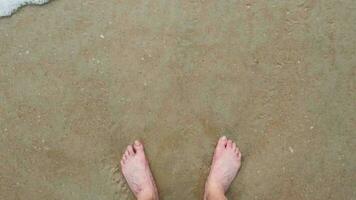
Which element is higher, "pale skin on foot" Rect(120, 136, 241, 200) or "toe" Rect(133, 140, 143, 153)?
"toe" Rect(133, 140, 143, 153)

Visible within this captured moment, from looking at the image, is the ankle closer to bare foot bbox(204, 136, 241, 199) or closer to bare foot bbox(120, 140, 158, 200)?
bare foot bbox(120, 140, 158, 200)

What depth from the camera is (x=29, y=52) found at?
4.77 ft

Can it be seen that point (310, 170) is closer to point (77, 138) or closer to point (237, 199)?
point (237, 199)

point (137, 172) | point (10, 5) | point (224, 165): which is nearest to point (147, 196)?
point (137, 172)

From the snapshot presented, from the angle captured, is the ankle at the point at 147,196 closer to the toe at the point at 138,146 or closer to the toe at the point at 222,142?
the toe at the point at 138,146

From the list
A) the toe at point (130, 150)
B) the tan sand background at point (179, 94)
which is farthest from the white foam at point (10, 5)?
the toe at point (130, 150)

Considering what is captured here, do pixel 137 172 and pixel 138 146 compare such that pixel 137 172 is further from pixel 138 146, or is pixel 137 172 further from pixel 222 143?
pixel 222 143

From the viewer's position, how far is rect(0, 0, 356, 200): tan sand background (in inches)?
56.2

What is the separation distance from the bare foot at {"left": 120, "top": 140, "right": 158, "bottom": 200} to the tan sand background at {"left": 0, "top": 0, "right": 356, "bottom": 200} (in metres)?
0.03

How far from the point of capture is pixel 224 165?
1438mm

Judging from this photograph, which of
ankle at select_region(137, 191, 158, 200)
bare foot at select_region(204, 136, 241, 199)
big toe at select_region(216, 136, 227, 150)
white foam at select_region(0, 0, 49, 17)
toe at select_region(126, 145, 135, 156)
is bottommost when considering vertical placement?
ankle at select_region(137, 191, 158, 200)

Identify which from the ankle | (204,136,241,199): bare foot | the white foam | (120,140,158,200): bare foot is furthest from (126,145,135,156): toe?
the white foam

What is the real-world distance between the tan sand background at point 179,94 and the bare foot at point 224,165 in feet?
0.07

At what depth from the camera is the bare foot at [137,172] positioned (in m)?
1.43
